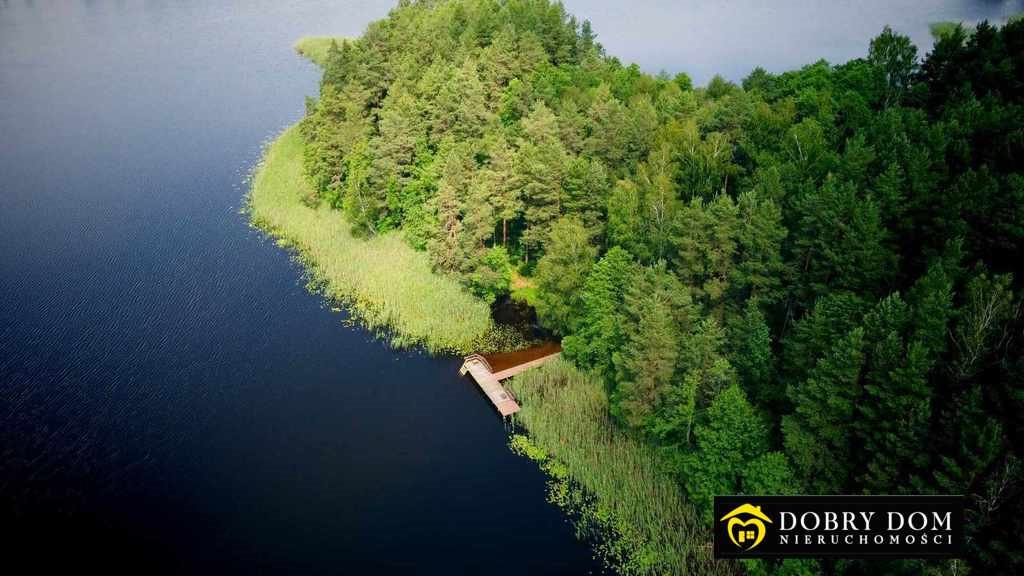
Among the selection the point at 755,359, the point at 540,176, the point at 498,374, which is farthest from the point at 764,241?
the point at 498,374

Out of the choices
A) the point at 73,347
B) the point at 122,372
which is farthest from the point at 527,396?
the point at 73,347

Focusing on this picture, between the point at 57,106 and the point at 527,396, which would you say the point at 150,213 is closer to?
the point at 57,106

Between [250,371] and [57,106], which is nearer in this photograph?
[250,371]

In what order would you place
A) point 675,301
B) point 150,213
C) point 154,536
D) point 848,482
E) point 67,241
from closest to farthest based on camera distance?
point 848,482, point 154,536, point 675,301, point 67,241, point 150,213

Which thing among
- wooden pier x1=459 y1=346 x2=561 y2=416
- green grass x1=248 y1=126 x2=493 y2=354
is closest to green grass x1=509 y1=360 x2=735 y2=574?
wooden pier x1=459 y1=346 x2=561 y2=416

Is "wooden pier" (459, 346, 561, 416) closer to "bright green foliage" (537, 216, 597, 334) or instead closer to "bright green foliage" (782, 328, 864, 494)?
"bright green foliage" (537, 216, 597, 334)

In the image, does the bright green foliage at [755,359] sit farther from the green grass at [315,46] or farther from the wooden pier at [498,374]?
the green grass at [315,46]
